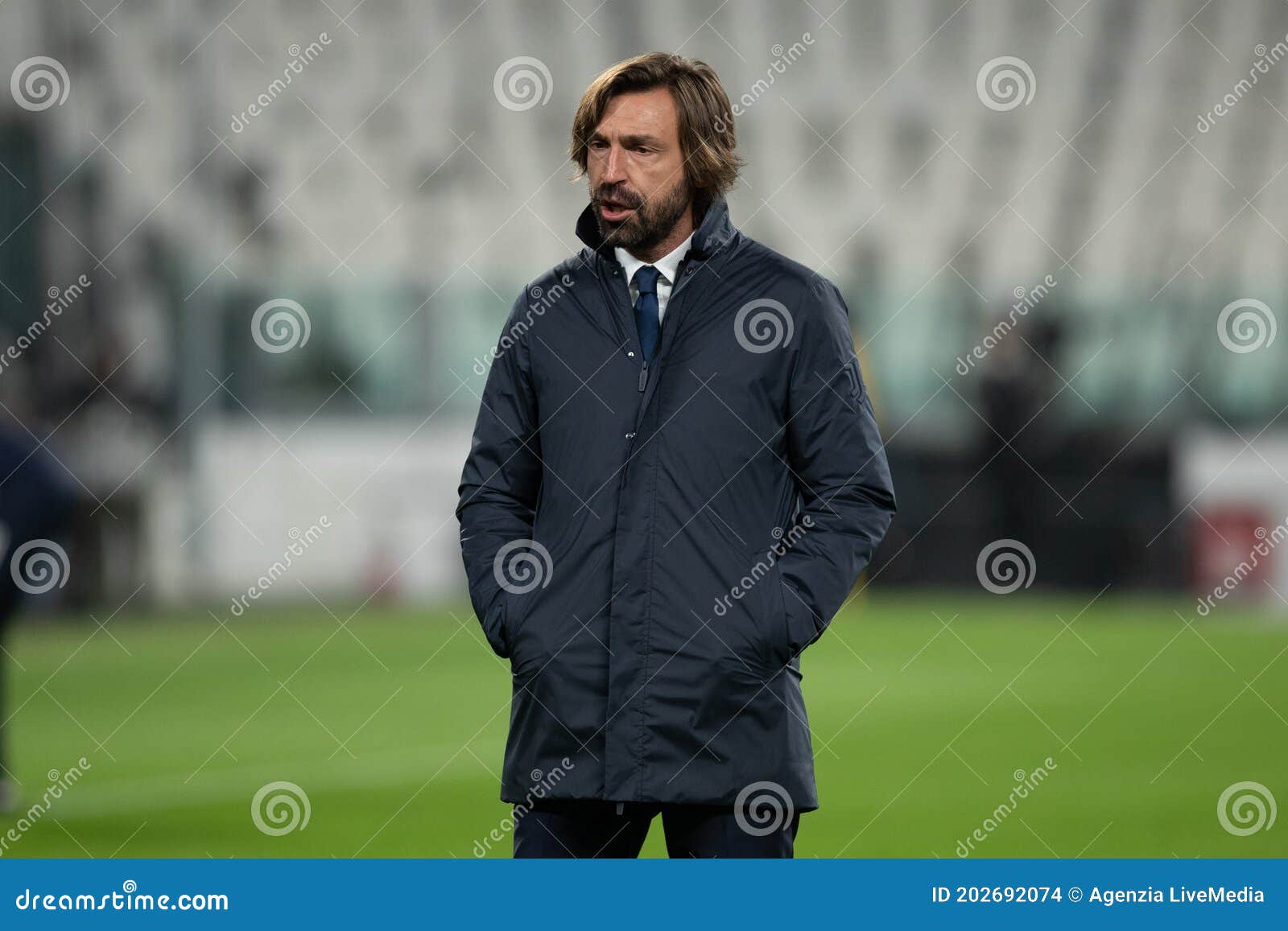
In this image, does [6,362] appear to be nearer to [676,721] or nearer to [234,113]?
[234,113]

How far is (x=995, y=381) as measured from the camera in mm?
20297

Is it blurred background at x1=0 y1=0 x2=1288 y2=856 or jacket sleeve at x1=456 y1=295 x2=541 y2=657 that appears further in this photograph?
blurred background at x1=0 y1=0 x2=1288 y2=856

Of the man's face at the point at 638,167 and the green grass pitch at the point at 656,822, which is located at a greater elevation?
the man's face at the point at 638,167

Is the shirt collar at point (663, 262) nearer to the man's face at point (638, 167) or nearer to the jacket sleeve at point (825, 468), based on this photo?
the man's face at point (638, 167)

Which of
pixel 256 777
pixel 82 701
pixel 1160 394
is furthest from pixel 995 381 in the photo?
pixel 256 777

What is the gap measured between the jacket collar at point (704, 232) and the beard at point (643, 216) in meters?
0.03

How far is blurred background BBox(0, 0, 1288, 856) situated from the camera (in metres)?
17.8

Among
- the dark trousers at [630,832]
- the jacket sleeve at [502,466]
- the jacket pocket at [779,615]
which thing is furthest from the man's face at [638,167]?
the dark trousers at [630,832]

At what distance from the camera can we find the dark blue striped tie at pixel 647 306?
354 cm

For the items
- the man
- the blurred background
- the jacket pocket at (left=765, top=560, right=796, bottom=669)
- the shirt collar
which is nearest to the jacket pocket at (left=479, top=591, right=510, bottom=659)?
the man

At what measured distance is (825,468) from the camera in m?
3.47

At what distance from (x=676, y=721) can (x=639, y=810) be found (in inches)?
7.6

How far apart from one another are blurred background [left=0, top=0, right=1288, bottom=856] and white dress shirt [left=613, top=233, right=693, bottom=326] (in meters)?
9.26

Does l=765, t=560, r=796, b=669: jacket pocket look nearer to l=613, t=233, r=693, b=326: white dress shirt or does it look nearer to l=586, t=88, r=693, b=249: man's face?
l=613, t=233, r=693, b=326: white dress shirt
